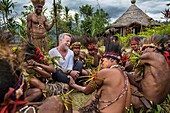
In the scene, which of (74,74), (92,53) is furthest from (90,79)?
(92,53)

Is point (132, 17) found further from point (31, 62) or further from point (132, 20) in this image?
point (31, 62)

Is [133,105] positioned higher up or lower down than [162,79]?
lower down

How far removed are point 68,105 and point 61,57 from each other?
317 centimetres

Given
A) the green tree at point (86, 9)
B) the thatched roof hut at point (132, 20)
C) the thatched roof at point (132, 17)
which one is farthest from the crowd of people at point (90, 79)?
the green tree at point (86, 9)

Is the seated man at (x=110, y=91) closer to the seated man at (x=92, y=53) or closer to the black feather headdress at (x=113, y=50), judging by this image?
the black feather headdress at (x=113, y=50)

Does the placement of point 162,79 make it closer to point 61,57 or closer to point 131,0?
point 61,57

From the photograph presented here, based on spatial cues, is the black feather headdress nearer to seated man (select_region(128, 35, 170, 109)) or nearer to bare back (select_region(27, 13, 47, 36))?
seated man (select_region(128, 35, 170, 109))

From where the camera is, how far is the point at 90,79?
132 inches

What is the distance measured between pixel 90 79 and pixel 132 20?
83.4 feet

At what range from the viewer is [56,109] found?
7.43ft

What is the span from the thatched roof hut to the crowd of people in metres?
22.0

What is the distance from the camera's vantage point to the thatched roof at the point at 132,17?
27.6m

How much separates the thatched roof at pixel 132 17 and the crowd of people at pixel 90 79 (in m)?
22.4

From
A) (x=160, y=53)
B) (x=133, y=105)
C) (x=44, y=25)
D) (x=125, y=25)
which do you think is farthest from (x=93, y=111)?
(x=125, y=25)
